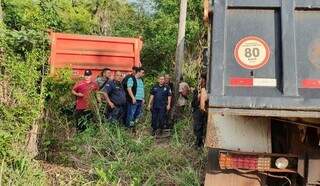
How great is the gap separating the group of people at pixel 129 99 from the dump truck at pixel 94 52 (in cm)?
56

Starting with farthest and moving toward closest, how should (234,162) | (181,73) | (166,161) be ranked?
(181,73) → (166,161) → (234,162)

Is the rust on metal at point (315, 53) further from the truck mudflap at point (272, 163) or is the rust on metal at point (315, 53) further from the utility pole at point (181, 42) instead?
the utility pole at point (181, 42)

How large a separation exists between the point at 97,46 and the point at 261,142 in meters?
7.65

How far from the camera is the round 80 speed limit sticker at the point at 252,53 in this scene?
12.1 feet

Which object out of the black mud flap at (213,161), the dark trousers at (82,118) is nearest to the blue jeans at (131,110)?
the dark trousers at (82,118)

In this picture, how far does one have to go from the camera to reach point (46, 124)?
7.25 m

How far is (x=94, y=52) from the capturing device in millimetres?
11641

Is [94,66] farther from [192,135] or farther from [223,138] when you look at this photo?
[223,138]

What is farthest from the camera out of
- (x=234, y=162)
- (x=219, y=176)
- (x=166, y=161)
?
(x=166, y=161)

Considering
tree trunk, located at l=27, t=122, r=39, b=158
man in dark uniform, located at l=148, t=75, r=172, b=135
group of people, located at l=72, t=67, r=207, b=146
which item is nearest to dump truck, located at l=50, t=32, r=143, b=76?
group of people, located at l=72, t=67, r=207, b=146

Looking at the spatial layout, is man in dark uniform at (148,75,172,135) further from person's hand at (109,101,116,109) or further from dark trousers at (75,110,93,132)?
dark trousers at (75,110,93,132)

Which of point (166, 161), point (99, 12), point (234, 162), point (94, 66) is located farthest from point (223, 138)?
point (99, 12)

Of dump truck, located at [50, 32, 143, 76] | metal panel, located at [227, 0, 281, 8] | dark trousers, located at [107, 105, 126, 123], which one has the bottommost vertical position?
dark trousers, located at [107, 105, 126, 123]

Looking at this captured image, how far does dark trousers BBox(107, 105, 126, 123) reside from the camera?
947cm
